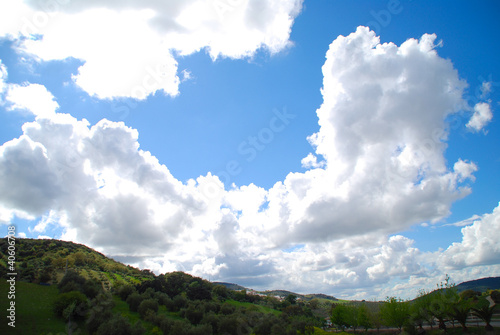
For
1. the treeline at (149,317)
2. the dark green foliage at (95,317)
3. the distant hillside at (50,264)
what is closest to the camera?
the dark green foliage at (95,317)

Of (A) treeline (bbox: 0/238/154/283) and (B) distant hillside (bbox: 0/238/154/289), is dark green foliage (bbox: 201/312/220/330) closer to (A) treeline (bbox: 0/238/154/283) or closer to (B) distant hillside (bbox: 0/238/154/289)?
(A) treeline (bbox: 0/238/154/283)

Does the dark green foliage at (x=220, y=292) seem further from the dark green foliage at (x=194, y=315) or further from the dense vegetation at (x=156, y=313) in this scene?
the dark green foliage at (x=194, y=315)

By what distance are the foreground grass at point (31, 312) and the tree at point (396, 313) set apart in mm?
58670

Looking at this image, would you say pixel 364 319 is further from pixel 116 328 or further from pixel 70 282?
pixel 70 282

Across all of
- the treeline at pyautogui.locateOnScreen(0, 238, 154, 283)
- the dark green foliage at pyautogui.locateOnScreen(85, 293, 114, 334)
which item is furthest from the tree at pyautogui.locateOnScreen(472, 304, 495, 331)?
the treeline at pyautogui.locateOnScreen(0, 238, 154, 283)

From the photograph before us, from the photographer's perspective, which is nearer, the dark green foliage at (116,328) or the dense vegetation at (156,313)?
the dark green foliage at (116,328)

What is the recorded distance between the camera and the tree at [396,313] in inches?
2275

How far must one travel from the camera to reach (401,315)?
57.9 meters

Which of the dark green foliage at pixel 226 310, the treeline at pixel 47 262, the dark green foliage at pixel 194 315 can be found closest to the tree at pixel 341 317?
the dark green foliage at pixel 226 310

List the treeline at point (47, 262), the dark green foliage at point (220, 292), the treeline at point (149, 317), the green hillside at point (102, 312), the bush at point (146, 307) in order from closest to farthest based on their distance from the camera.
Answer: the green hillside at point (102, 312), the treeline at point (149, 317), the bush at point (146, 307), the treeline at point (47, 262), the dark green foliage at point (220, 292)

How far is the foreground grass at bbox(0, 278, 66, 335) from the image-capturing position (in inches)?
1537

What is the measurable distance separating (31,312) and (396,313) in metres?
65.7

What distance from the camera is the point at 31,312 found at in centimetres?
4581

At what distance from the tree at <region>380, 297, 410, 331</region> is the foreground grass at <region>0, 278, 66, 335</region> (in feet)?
192
